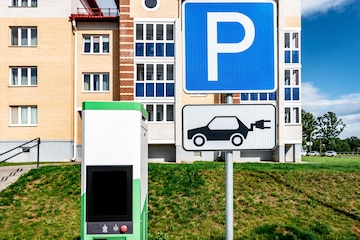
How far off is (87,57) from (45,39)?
10.1ft

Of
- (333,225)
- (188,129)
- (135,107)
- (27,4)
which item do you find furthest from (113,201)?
(27,4)

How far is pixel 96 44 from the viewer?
2355 centimetres

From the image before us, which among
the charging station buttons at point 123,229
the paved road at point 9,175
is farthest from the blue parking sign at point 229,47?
the paved road at point 9,175

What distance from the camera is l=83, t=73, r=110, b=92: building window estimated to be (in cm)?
2328

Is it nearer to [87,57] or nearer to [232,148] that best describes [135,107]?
[232,148]

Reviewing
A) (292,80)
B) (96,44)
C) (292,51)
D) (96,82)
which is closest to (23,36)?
(96,44)

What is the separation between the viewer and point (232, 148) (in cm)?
221

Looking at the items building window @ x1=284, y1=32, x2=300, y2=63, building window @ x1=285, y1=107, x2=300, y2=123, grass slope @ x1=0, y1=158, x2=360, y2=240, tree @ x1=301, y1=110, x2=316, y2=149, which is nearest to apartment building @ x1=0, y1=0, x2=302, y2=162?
building window @ x1=285, y1=107, x2=300, y2=123

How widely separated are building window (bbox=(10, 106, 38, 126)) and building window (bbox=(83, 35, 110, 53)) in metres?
5.70

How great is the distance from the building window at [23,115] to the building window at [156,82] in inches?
293

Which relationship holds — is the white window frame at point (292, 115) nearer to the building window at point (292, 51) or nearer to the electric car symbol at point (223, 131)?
the building window at point (292, 51)

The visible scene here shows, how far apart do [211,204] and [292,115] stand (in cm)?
1629

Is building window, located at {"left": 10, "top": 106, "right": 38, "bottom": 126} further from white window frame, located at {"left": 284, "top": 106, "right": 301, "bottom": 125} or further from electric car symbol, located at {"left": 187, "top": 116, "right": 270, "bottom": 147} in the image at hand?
electric car symbol, located at {"left": 187, "top": 116, "right": 270, "bottom": 147}

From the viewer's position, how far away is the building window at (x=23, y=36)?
74.6ft
